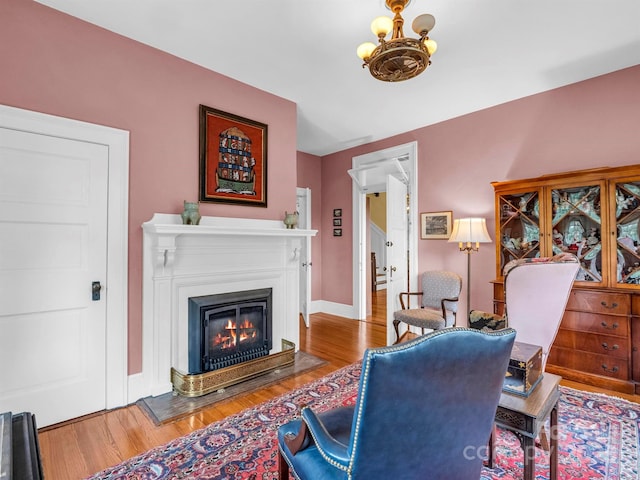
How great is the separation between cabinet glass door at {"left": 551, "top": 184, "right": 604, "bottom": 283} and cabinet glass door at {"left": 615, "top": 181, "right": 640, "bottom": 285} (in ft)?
0.41

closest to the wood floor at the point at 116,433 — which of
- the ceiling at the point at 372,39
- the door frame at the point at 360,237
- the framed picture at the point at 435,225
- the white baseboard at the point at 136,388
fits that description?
the white baseboard at the point at 136,388

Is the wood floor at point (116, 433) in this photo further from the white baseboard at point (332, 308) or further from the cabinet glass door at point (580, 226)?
the white baseboard at point (332, 308)

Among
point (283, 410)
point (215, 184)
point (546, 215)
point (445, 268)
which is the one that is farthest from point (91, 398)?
point (546, 215)

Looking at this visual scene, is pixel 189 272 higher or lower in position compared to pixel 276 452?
higher

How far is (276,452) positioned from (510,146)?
3796 millimetres

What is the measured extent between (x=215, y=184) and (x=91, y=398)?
77.0 inches

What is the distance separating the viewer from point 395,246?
4082 mm

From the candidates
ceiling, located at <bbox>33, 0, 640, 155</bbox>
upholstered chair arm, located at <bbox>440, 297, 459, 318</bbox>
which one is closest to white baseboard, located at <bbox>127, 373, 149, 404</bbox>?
ceiling, located at <bbox>33, 0, 640, 155</bbox>

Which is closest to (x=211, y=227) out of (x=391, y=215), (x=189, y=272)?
(x=189, y=272)

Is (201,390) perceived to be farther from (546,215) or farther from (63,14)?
(546,215)

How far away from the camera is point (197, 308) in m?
2.66

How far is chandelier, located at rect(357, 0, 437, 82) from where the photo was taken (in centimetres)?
176

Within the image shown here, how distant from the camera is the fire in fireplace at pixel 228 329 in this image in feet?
8.75

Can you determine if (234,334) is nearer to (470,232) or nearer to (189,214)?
(189,214)
